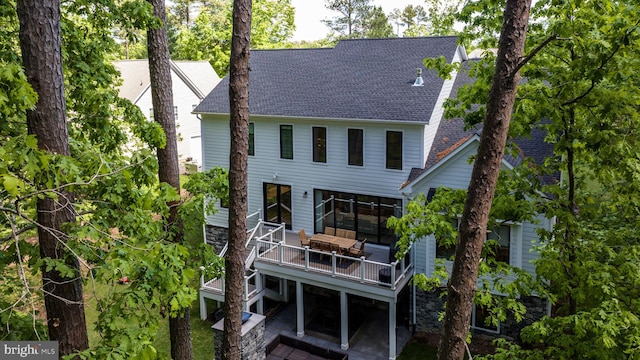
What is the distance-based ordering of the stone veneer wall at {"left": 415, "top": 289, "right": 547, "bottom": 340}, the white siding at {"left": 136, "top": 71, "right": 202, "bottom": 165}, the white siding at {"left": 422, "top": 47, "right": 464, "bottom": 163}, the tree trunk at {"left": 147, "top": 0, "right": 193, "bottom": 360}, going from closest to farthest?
the tree trunk at {"left": 147, "top": 0, "right": 193, "bottom": 360}
the stone veneer wall at {"left": 415, "top": 289, "right": 547, "bottom": 340}
the white siding at {"left": 422, "top": 47, "right": 464, "bottom": 163}
the white siding at {"left": 136, "top": 71, "right": 202, "bottom": 165}

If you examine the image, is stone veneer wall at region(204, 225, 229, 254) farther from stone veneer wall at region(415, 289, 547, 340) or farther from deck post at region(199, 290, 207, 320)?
stone veneer wall at region(415, 289, 547, 340)

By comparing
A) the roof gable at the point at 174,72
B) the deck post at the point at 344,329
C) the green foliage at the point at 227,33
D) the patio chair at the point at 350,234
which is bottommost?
the deck post at the point at 344,329

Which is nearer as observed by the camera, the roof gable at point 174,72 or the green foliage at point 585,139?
the green foliage at point 585,139

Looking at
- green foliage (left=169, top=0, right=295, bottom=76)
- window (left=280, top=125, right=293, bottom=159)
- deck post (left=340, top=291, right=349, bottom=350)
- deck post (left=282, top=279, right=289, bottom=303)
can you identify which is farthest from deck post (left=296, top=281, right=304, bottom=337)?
green foliage (left=169, top=0, right=295, bottom=76)

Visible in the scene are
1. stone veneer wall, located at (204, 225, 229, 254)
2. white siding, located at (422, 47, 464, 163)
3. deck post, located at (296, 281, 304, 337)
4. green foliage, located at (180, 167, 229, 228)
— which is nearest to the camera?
green foliage, located at (180, 167, 229, 228)

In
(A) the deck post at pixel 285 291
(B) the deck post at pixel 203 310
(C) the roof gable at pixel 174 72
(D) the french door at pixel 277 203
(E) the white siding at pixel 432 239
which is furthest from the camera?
(C) the roof gable at pixel 174 72

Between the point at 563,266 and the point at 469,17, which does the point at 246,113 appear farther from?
the point at 563,266

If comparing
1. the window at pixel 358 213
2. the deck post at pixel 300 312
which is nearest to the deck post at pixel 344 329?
the deck post at pixel 300 312

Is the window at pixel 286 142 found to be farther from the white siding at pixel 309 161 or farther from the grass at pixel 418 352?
the grass at pixel 418 352
